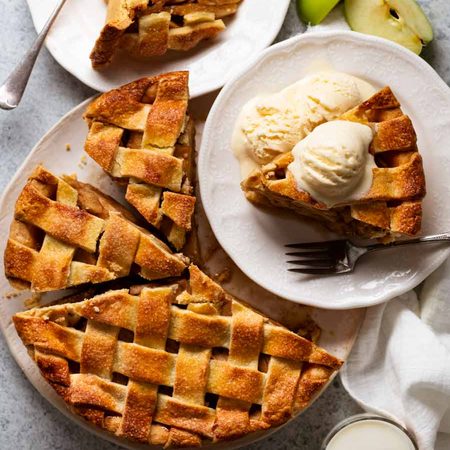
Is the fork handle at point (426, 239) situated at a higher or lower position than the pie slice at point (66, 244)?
lower

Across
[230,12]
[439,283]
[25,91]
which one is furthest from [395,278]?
[25,91]

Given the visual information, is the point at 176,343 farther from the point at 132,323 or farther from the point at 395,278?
the point at 395,278

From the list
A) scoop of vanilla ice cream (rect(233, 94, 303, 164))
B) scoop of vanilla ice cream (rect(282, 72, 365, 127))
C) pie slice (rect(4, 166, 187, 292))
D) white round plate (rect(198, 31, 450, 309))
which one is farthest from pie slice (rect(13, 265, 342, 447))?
scoop of vanilla ice cream (rect(282, 72, 365, 127))

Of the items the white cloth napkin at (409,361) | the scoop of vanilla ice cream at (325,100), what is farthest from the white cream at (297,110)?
the white cloth napkin at (409,361)

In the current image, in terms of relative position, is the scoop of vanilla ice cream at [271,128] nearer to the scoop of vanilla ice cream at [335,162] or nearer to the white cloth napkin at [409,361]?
the scoop of vanilla ice cream at [335,162]

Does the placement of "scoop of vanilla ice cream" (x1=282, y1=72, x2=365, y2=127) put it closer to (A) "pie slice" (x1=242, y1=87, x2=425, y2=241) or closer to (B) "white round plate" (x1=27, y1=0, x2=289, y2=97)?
A: (A) "pie slice" (x1=242, y1=87, x2=425, y2=241)

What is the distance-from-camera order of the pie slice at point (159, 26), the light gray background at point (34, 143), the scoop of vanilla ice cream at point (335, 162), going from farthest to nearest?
the light gray background at point (34, 143) → the pie slice at point (159, 26) → the scoop of vanilla ice cream at point (335, 162)
